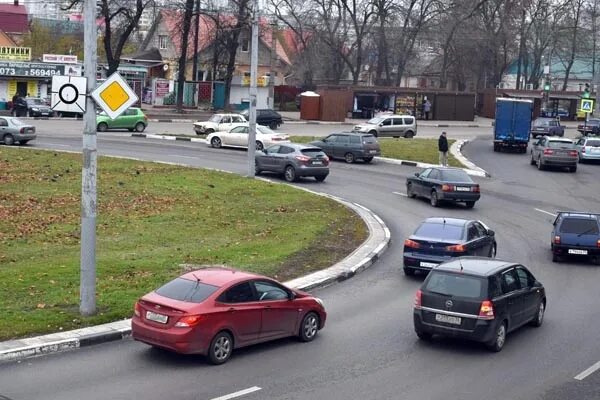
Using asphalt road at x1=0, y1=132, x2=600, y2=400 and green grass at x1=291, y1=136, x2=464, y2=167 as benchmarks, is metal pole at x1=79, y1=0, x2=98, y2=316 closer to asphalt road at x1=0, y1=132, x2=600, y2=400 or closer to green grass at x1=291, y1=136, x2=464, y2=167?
asphalt road at x1=0, y1=132, x2=600, y2=400

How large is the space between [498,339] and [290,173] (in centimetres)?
2323

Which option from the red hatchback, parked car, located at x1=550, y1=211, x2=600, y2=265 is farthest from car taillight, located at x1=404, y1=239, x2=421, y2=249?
the red hatchback

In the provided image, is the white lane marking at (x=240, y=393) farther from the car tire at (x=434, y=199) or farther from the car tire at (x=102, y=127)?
the car tire at (x=102, y=127)

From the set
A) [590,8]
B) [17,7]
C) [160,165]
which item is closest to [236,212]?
[160,165]

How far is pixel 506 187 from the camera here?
1601 inches

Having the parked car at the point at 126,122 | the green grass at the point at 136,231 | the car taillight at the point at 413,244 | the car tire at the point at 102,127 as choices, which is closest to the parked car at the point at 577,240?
the car taillight at the point at 413,244

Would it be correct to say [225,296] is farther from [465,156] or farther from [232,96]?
[232,96]

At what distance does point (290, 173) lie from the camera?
3850 centimetres

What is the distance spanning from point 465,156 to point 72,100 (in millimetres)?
38409

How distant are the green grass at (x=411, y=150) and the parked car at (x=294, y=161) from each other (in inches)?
401

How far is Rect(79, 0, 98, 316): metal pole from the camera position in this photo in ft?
53.0

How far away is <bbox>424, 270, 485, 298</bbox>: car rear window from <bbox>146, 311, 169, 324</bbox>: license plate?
4.71 meters

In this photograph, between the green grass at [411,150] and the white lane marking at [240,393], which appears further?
the green grass at [411,150]

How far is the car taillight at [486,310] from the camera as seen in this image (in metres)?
15.5
